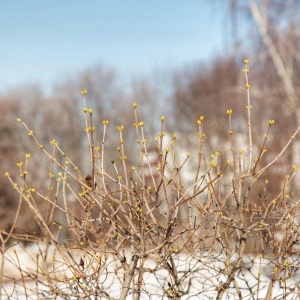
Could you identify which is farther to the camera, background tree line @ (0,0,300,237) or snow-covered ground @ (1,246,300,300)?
background tree line @ (0,0,300,237)

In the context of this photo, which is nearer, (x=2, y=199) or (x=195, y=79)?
(x=2, y=199)

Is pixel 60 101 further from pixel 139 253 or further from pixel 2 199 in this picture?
pixel 139 253

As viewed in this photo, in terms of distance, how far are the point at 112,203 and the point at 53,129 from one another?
21.4 meters

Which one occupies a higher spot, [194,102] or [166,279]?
Result: [194,102]

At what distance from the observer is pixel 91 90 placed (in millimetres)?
32656

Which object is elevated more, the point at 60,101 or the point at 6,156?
the point at 60,101

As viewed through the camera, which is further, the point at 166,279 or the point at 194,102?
the point at 194,102

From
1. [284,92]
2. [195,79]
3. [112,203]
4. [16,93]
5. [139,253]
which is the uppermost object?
[195,79]

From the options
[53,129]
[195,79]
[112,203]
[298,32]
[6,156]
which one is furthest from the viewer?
[195,79]

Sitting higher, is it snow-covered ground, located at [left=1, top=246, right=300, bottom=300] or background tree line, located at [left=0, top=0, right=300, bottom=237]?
background tree line, located at [left=0, top=0, right=300, bottom=237]

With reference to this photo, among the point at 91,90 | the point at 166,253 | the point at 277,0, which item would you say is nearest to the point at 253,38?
the point at 277,0

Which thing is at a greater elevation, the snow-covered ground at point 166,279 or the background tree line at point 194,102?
the background tree line at point 194,102

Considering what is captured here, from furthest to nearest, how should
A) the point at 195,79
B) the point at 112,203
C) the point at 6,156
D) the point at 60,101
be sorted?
the point at 195,79 < the point at 60,101 < the point at 6,156 < the point at 112,203

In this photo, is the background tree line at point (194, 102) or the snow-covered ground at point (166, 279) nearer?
the snow-covered ground at point (166, 279)
